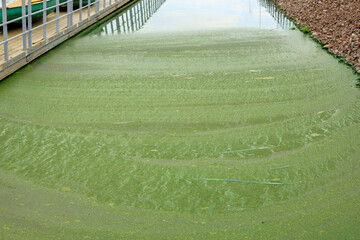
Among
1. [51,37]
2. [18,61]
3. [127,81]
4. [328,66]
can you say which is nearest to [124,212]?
[127,81]

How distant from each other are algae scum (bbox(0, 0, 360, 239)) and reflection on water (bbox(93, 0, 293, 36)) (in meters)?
2.52

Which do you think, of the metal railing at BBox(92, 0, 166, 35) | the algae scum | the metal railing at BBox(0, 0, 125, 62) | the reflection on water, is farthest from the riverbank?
the metal railing at BBox(0, 0, 125, 62)

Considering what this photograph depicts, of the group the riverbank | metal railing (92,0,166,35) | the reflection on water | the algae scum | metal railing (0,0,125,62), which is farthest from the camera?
the reflection on water

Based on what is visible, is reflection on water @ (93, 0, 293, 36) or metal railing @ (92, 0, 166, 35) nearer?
metal railing @ (92, 0, 166, 35)

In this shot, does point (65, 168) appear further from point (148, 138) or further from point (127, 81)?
point (127, 81)

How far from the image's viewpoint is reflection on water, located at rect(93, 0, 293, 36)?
875 cm

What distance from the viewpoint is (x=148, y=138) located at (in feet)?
12.8

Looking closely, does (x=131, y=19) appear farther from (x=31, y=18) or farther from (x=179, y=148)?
(x=179, y=148)

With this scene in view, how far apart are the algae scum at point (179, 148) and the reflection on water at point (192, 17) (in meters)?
2.52

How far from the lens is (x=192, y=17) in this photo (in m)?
9.72

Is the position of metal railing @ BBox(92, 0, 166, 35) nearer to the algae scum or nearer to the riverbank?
the algae scum

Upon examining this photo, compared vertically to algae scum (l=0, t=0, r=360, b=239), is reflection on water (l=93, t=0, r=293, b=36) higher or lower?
higher

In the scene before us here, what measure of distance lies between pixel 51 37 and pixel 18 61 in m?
1.31

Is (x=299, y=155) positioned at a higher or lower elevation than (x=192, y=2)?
lower
